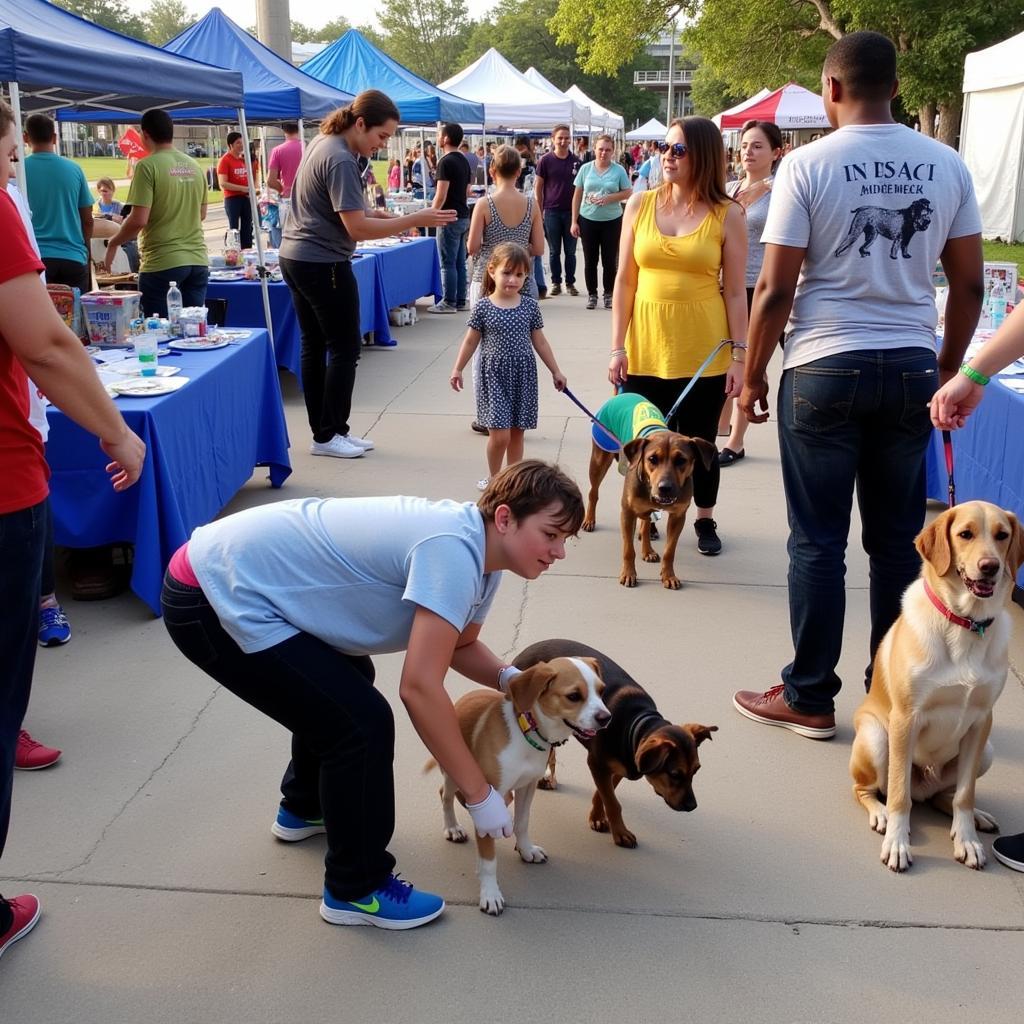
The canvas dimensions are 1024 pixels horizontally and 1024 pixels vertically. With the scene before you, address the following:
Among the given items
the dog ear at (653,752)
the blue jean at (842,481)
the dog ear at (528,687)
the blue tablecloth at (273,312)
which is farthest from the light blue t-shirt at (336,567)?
the blue tablecloth at (273,312)

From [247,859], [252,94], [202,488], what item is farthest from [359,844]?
[252,94]

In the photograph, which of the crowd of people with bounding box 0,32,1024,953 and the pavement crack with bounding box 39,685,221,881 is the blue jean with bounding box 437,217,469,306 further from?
the pavement crack with bounding box 39,685,221,881

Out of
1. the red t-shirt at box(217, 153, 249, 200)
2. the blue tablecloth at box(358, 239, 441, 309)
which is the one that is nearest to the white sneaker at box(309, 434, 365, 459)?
the blue tablecloth at box(358, 239, 441, 309)

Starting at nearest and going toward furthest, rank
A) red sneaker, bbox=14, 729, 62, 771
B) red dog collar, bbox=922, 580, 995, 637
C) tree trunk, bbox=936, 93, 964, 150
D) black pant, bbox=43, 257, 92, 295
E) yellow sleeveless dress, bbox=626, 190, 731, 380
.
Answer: red dog collar, bbox=922, 580, 995, 637, red sneaker, bbox=14, 729, 62, 771, yellow sleeveless dress, bbox=626, 190, 731, 380, black pant, bbox=43, 257, 92, 295, tree trunk, bbox=936, 93, 964, 150

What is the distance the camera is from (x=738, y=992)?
2434mm

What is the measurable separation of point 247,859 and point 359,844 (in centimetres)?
53

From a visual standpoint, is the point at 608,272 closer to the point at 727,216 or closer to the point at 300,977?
the point at 727,216

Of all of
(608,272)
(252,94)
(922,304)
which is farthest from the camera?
(608,272)

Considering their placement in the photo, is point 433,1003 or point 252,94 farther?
point 252,94

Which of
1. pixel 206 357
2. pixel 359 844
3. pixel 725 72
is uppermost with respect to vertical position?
pixel 725 72

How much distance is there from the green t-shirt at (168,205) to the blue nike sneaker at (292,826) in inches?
210

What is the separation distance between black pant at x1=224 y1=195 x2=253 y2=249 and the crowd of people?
9.42 meters

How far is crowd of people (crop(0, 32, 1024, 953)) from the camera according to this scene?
7.66ft

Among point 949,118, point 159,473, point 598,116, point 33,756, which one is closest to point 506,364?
point 159,473
